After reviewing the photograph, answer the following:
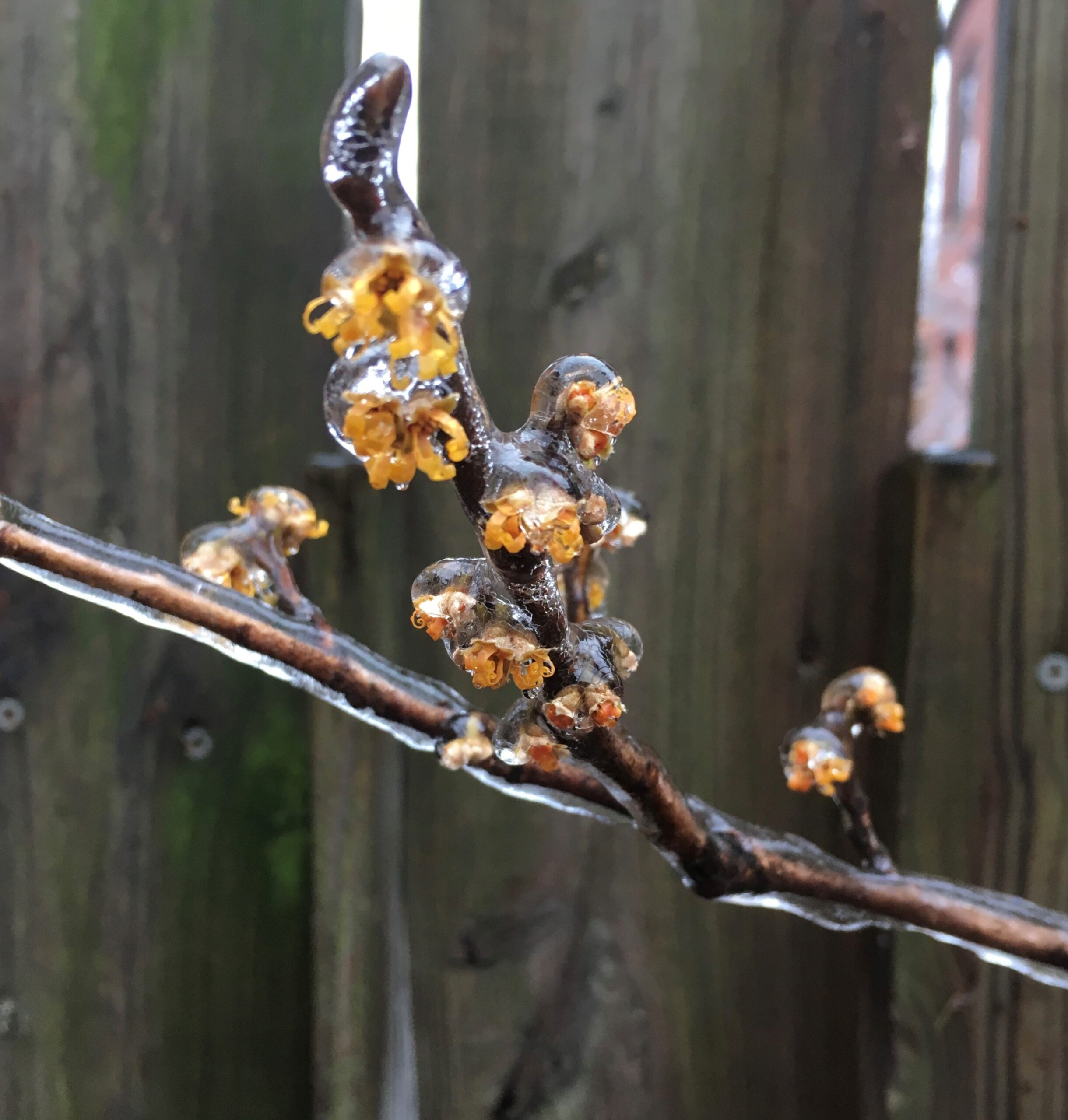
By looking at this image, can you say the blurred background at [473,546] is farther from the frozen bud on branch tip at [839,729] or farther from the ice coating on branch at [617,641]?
the ice coating on branch at [617,641]

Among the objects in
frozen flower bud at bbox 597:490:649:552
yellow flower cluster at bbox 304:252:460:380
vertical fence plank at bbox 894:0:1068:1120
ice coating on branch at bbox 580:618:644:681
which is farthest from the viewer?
vertical fence plank at bbox 894:0:1068:1120

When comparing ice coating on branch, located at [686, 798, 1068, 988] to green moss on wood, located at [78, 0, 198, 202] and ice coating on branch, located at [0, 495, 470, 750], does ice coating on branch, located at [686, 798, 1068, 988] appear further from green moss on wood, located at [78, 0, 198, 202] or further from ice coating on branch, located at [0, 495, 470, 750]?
green moss on wood, located at [78, 0, 198, 202]

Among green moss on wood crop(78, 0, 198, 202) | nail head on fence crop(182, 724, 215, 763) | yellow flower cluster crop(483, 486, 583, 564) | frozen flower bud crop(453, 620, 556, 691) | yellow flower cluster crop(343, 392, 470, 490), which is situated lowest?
nail head on fence crop(182, 724, 215, 763)

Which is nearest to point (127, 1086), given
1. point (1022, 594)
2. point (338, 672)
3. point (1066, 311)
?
point (338, 672)

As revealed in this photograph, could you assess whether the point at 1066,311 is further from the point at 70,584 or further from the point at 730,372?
the point at 70,584

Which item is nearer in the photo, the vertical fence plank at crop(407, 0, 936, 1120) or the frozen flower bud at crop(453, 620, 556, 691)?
the frozen flower bud at crop(453, 620, 556, 691)

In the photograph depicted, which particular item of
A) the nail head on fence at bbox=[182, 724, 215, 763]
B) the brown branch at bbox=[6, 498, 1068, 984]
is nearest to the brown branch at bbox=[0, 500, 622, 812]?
the brown branch at bbox=[6, 498, 1068, 984]

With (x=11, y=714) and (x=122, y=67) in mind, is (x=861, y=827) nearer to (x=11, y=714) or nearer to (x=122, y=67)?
(x=11, y=714)

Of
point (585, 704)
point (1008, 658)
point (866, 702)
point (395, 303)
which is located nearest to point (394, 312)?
point (395, 303)
